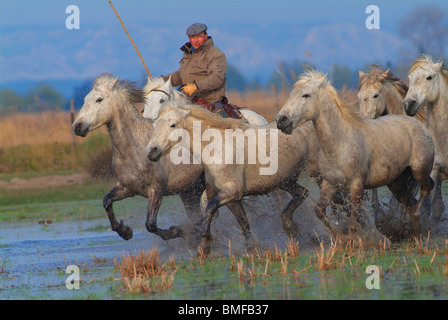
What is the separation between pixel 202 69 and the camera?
1222 centimetres

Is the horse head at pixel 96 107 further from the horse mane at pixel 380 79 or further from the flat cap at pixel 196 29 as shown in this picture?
the horse mane at pixel 380 79

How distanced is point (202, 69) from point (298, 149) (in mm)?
2084

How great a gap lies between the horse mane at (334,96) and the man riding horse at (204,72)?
2.11 m

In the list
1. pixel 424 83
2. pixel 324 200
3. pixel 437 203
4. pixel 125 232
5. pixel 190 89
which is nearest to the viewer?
pixel 324 200

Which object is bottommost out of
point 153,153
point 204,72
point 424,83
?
point 153,153

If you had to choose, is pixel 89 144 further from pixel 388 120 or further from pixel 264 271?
pixel 264 271

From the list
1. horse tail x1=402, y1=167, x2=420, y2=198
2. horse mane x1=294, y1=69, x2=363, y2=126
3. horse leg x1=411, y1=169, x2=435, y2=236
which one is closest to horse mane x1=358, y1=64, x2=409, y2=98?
horse tail x1=402, y1=167, x2=420, y2=198

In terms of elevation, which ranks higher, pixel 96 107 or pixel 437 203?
pixel 96 107

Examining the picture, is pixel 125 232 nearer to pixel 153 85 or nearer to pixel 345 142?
pixel 153 85

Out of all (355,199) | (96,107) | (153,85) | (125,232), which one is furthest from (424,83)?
(125,232)

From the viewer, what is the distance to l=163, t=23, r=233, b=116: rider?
11859 mm

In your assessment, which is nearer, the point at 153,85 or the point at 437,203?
the point at 437,203

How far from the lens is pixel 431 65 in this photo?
1120cm

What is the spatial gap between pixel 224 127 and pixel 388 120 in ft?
6.24
